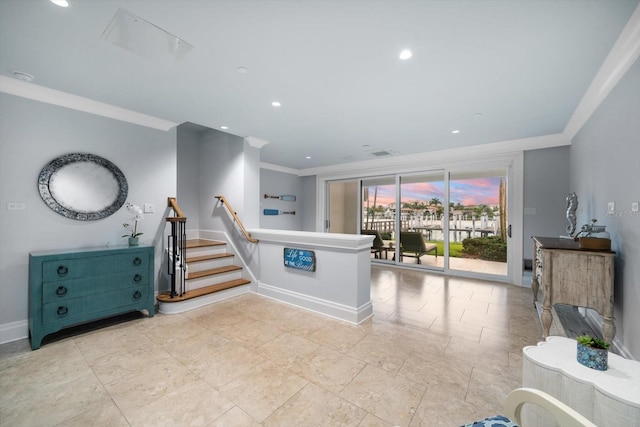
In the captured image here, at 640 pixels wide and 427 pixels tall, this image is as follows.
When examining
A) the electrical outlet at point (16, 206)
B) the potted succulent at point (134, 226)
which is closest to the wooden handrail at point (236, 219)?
the potted succulent at point (134, 226)

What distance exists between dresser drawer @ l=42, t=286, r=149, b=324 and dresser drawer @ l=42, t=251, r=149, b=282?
248mm

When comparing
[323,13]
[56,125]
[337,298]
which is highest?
[323,13]

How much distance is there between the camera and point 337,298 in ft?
10.4

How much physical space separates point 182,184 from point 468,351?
16.6 feet

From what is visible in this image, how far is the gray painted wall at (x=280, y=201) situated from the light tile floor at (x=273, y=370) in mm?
3624

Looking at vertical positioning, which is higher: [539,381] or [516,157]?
[516,157]

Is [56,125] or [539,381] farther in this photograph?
[56,125]

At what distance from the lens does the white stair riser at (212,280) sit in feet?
12.1

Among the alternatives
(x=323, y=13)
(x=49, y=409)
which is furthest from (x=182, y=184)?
(x=323, y=13)

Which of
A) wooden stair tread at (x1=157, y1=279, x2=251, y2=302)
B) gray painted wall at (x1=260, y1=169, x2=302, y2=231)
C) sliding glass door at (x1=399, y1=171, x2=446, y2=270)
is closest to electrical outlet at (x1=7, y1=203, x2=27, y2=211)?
wooden stair tread at (x1=157, y1=279, x2=251, y2=302)

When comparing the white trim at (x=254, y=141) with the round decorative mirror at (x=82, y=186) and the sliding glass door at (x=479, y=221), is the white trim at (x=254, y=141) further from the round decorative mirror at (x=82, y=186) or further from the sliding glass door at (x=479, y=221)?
the sliding glass door at (x=479, y=221)

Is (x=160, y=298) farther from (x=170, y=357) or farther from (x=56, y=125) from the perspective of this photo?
(x=56, y=125)

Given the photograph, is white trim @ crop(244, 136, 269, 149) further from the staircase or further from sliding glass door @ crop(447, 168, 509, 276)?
sliding glass door @ crop(447, 168, 509, 276)

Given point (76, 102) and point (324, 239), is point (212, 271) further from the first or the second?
point (76, 102)
